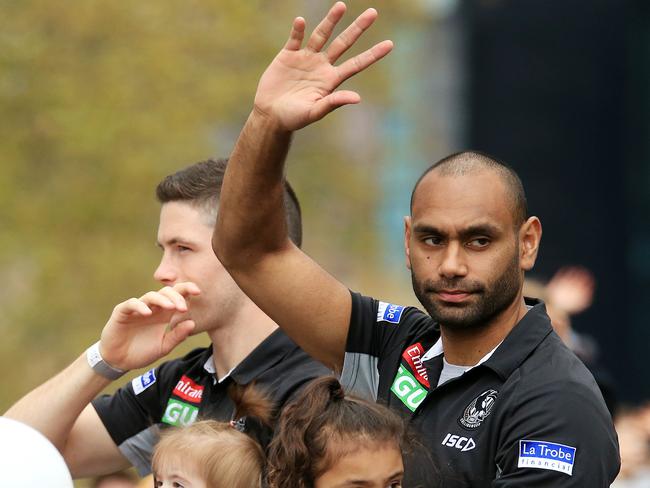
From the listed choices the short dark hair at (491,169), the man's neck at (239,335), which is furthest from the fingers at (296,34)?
the man's neck at (239,335)

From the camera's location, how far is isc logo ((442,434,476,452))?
4.40 meters

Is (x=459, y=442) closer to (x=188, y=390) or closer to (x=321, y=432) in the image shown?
(x=321, y=432)

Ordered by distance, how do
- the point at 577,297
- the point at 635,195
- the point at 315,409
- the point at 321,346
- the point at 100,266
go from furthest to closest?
1. the point at 635,195
2. the point at 100,266
3. the point at 577,297
4. the point at 321,346
5. the point at 315,409

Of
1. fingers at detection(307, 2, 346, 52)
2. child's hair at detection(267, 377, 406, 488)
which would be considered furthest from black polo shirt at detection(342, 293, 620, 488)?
fingers at detection(307, 2, 346, 52)

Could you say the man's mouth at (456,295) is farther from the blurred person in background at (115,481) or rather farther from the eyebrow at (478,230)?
the blurred person in background at (115,481)

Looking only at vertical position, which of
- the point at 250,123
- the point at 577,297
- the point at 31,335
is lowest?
the point at 31,335

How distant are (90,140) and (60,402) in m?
10.3

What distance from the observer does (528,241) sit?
4.69 meters

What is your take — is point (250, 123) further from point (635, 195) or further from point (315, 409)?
point (635, 195)

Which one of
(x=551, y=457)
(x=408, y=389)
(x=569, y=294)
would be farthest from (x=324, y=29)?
(x=569, y=294)

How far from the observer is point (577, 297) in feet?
31.3

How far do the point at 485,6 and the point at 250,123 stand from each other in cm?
1811

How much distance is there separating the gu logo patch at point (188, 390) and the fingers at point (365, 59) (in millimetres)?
1532

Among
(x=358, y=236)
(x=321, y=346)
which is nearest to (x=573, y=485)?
(x=321, y=346)
